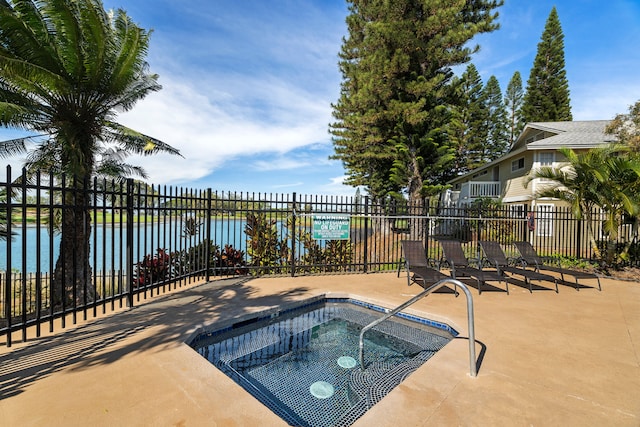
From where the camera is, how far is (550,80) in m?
26.7

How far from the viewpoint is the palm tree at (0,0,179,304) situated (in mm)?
5801

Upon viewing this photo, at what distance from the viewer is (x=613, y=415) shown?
237 centimetres

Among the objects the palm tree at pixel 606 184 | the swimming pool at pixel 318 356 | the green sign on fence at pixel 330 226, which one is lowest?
the swimming pool at pixel 318 356

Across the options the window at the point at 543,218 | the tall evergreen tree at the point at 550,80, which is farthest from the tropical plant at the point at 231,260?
the tall evergreen tree at the point at 550,80

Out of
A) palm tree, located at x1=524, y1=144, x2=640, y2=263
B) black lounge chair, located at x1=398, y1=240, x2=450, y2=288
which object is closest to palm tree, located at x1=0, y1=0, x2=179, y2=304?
black lounge chair, located at x1=398, y1=240, x2=450, y2=288

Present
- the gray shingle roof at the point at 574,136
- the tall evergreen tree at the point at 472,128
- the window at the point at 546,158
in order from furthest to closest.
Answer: the tall evergreen tree at the point at 472,128, the window at the point at 546,158, the gray shingle roof at the point at 574,136

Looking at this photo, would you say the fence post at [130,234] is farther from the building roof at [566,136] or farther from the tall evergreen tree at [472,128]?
the tall evergreen tree at [472,128]

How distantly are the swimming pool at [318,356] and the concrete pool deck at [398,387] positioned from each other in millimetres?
340

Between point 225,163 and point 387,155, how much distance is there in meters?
13.7

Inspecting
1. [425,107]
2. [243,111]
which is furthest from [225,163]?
[425,107]

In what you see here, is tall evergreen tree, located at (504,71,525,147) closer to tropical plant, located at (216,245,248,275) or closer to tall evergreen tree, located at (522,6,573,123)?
tall evergreen tree, located at (522,6,573,123)

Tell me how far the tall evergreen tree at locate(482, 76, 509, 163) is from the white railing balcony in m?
11.3

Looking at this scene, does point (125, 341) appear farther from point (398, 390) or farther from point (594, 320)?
point (594, 320)

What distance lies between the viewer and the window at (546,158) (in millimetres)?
16717
